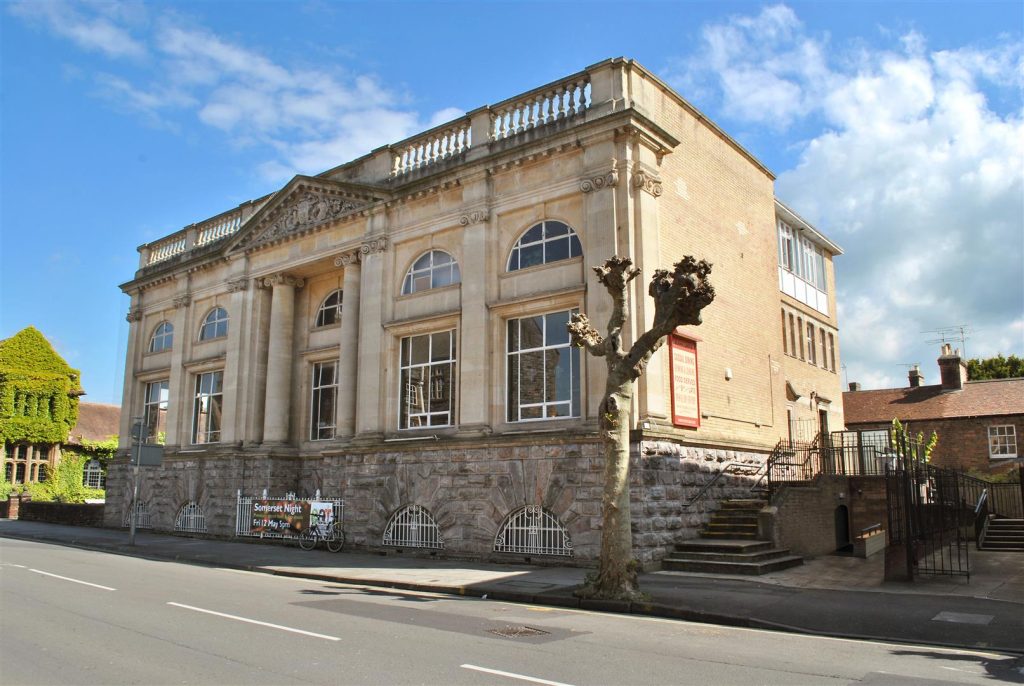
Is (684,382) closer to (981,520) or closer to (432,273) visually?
(432,273)

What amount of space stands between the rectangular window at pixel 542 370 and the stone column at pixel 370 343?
4657 millimetres

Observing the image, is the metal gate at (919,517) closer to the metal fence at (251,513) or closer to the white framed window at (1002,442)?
the metal fence at (251,513)

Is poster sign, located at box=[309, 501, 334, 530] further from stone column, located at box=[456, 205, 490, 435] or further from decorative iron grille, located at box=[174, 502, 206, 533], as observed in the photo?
decorative iron grille, located at box=[174, 502, 206, 533]

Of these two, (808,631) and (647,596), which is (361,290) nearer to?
(647,596)

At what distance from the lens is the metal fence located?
22.8 m

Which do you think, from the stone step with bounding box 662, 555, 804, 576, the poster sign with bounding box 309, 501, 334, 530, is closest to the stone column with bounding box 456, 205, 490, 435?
the poster sign with bounding box 309, 501, 334, 530

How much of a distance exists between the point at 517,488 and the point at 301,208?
44.4 feet

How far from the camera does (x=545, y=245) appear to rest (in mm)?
20219

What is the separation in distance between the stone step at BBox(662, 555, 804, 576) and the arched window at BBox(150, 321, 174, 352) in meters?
24.4

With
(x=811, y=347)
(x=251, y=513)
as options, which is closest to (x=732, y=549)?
(x=811, y=347)

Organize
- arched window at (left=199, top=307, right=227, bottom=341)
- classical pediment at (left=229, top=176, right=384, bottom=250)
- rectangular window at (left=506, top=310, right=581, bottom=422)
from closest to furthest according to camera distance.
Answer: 1. rectangular window at (left=506, top=310, right=581, bottom=422)
2. classical pediment at (left=229, top=176, right=384, bottom=250)
3. arched window at (left=199, top=307, right=227, bottom=341)

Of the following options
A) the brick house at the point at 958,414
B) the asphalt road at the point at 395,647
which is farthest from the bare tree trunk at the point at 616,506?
the brick house at the point at 958,414

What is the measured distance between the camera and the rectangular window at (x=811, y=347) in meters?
28.5

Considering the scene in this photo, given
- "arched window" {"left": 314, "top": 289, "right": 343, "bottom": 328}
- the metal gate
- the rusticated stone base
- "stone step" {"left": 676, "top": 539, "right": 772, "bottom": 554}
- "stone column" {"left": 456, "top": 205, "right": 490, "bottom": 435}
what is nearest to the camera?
the metal gate
